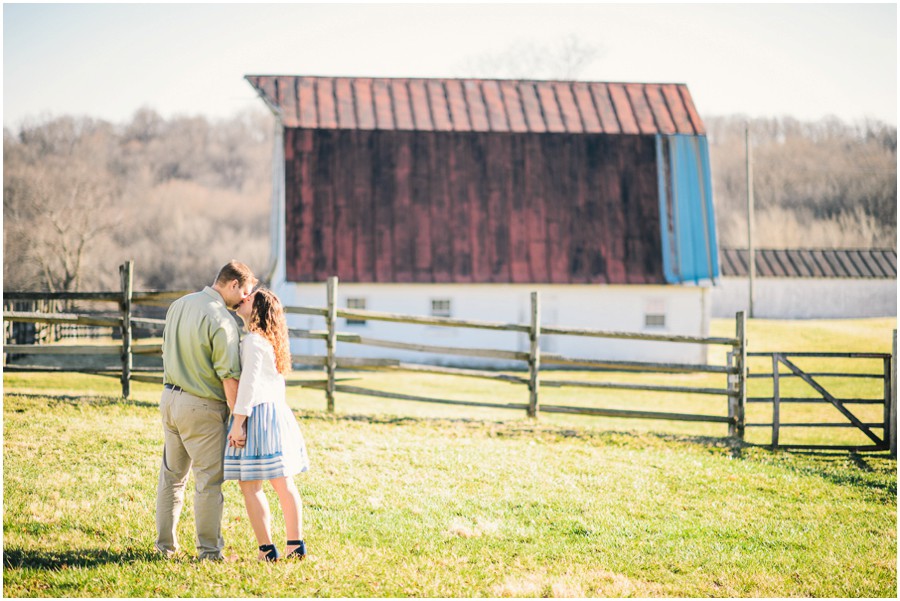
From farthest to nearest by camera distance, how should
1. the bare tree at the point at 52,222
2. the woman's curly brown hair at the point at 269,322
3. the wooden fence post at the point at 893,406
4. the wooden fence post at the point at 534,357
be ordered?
the bare tree at the point at 52,222, the wooden fence post at the point at 534,357, the wooden fence post at the point at 893,406, the woman's curly brown hair at the point at 269,322

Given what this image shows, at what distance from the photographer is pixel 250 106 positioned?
86750 mm

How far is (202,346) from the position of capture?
6.12m

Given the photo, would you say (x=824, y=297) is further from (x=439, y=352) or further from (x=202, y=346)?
(x=202, y=346)

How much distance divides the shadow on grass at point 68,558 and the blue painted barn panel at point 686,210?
21.6 meters

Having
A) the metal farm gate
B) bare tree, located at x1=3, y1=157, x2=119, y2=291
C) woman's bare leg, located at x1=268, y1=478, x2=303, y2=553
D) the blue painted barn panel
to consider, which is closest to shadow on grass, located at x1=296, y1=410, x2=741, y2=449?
the metal farm gate

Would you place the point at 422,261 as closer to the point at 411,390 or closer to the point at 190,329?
the point at 411,390

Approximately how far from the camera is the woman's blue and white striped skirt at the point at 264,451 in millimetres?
6074

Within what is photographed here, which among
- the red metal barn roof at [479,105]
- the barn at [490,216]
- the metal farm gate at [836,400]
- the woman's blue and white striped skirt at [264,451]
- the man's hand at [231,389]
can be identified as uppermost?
the red metal barn roof at [479,105]

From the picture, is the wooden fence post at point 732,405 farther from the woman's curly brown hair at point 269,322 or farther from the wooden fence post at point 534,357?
the woman's curly brown hair at point 269,322

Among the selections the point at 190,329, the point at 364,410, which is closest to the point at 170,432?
the point at 190,329

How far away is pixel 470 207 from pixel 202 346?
20710mm

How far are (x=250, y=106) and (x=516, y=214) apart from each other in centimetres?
6552

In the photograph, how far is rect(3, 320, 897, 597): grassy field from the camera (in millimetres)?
6285

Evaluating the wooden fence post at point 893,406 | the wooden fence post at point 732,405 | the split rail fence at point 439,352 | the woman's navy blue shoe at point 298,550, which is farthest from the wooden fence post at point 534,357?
the woman's navy blue shoe at point 298,550
